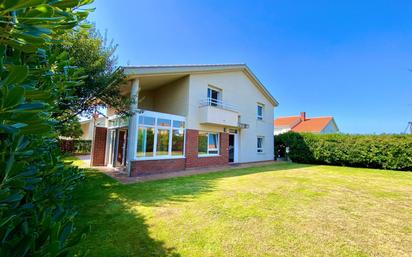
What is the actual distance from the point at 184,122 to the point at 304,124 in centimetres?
2950

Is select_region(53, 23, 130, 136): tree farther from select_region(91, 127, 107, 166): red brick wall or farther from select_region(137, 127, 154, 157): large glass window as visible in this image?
select_region(91, 127, 107, 166): red brick wall

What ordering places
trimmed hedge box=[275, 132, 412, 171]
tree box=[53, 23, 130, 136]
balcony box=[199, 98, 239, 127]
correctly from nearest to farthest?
tree box=[53, 23, 130, 136]
balcony box=[199, 98, 239, 127]
trimmed hedge box=[275, 132, 412, 171]

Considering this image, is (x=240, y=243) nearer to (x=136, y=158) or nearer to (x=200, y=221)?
(x=200, y=221)

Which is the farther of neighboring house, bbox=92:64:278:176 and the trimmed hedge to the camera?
the trimmed hedge

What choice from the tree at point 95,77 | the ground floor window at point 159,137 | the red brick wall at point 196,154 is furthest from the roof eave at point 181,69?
the red brick wall at point 196,154

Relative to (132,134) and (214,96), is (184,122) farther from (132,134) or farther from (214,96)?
(214,96)

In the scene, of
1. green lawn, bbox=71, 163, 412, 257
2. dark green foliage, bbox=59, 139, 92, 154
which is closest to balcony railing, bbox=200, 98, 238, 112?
green lawn, bbox=71, 163, 412, 257

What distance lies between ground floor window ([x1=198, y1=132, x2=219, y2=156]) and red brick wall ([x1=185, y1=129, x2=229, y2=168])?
345mm

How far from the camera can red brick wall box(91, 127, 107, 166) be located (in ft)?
44.1

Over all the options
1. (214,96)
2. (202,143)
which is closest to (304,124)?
(214,96)

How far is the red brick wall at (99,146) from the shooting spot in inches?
529

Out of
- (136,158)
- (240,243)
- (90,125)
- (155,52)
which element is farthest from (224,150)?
(90,125)

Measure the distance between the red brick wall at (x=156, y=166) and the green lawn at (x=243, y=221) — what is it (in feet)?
8.41

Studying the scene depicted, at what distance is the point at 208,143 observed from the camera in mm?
14000
